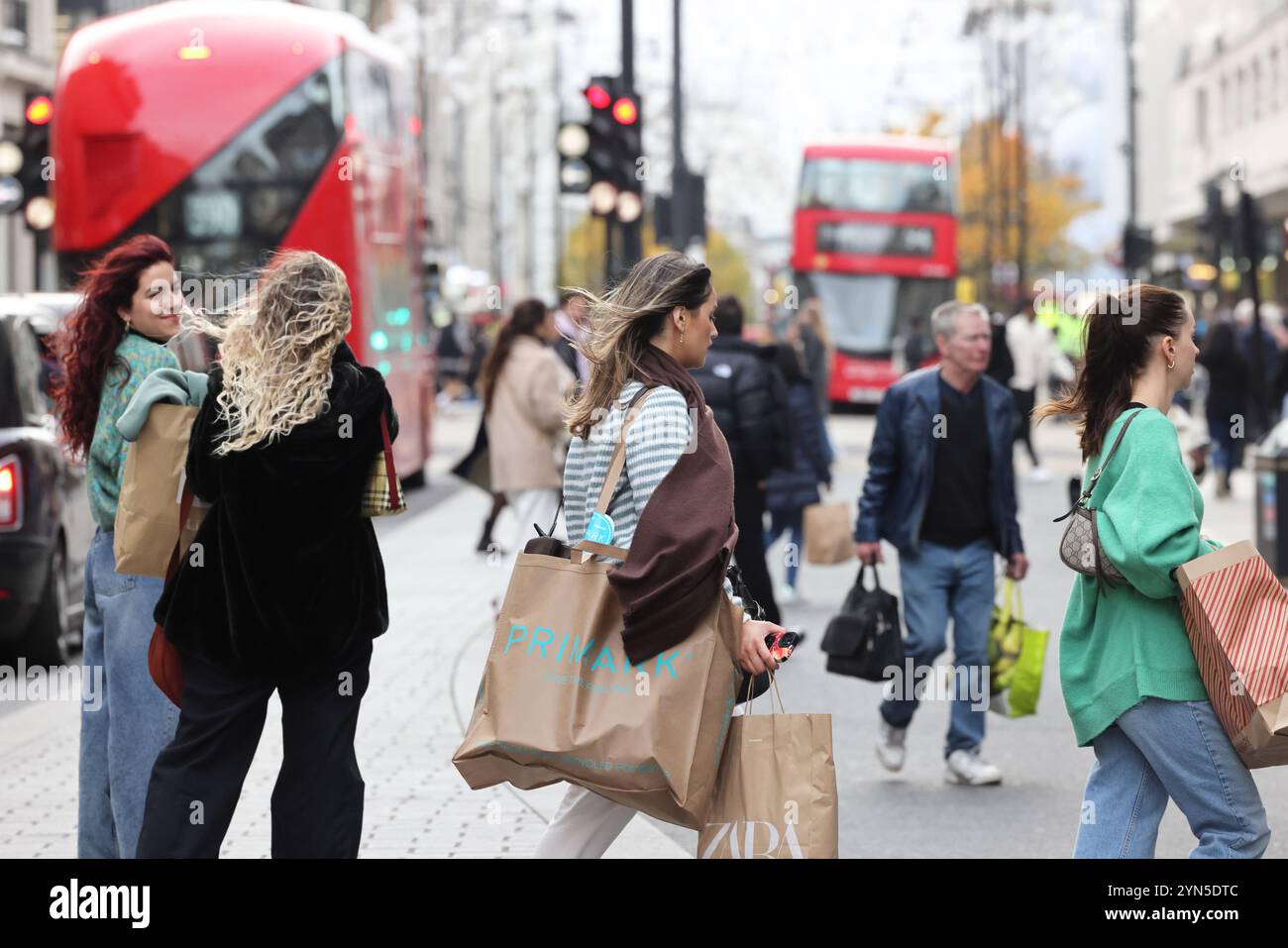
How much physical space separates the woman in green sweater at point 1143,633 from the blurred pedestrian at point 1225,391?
49.7 ft

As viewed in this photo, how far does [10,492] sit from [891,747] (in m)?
4.20

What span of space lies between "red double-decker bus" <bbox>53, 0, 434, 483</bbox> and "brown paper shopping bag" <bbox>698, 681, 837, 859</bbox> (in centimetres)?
1233

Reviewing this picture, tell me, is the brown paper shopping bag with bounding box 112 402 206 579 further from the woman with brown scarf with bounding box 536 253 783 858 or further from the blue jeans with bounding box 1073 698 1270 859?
the blue jeans with bounding box 1073 698 1270 859

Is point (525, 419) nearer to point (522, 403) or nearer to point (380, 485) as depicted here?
point (522, 403)

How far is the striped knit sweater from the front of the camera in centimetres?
411

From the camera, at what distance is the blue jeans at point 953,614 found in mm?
7227

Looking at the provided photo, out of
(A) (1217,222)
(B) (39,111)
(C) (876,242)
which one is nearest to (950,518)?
(B) (39,111)

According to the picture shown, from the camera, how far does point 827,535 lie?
1038 centimetres

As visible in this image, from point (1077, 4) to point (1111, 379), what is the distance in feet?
309

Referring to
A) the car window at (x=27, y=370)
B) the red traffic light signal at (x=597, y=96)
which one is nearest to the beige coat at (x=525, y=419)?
the car window at (x=27, y=370)

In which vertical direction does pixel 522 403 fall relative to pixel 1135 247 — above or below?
below

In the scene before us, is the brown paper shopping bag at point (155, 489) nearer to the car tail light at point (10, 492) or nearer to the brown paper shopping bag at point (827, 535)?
the car tail light at point (10, 492)
